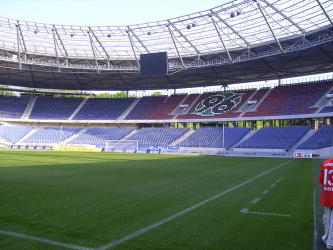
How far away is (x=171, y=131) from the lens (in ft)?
185

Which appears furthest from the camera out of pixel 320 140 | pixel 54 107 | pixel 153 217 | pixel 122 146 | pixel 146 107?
pixel 54 107

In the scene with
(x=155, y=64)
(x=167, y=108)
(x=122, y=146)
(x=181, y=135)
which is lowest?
(x=122, y=146)

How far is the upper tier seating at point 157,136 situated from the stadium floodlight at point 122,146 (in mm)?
1312

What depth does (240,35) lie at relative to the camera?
4138 cm

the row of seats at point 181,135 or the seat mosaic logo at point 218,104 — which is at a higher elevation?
the seat mosaic logo at point 218,104

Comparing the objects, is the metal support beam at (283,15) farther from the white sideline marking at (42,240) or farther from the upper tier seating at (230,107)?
the white sideline marking at (42,240)

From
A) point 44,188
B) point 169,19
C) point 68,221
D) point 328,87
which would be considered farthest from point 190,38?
point 68,221

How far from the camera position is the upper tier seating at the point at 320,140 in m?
36.9

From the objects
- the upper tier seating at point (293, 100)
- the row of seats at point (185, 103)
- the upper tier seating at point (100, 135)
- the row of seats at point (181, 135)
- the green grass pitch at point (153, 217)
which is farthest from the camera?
the upper tier seating at point (100, 135)

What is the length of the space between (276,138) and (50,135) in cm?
4300

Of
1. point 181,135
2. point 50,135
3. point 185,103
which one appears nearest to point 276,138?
point 181,135

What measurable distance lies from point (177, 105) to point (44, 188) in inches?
1969

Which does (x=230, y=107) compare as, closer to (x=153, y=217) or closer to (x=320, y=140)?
(x=320, y=140)

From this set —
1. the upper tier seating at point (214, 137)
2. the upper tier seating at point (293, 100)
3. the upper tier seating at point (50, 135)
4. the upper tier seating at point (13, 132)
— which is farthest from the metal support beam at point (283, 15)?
the upper tier seating at point (13, 132)
